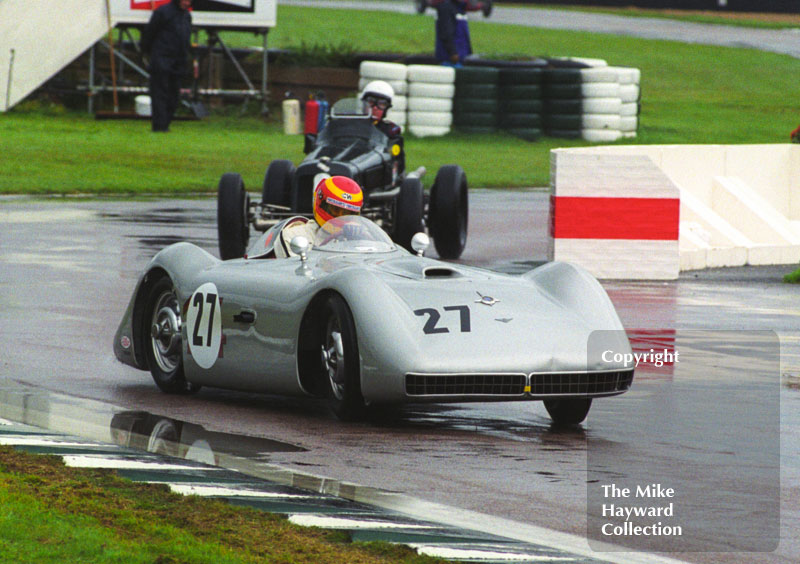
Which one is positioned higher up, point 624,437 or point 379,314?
point 379,314

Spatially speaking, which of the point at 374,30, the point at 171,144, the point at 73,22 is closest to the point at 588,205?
the point at 171,144

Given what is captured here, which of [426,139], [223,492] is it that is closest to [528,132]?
[426,139]

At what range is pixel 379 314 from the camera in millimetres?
7812

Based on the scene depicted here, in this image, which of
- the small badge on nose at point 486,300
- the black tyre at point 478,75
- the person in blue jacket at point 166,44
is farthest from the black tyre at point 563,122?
the small badge on nose at point 486,300

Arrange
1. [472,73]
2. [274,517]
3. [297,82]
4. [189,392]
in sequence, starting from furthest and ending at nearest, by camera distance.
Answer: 1. [297,82]
2. [472,73]
3. [189,392]
4. [274,517]

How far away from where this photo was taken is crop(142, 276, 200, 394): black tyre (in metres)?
9.05

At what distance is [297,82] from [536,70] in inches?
252

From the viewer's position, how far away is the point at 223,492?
20.9 ft

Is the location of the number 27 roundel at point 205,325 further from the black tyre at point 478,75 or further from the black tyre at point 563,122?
the black tyre at point 563,122

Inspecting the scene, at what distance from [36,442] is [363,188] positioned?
9232 mm

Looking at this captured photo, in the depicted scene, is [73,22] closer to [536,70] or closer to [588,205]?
[536,70]

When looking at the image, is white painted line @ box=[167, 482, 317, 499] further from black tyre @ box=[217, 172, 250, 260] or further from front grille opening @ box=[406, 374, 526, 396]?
black tyre @ box=[217, 172, 250, 260]

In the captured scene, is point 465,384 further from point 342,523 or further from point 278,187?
point 278,187

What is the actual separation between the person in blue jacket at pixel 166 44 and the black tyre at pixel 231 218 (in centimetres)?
1339
